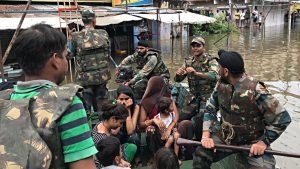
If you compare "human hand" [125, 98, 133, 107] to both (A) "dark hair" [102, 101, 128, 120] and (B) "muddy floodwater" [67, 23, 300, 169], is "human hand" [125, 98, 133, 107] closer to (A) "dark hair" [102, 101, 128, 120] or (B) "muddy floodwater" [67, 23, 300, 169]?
(A) "dark hair" [102, 101, 128, 120]

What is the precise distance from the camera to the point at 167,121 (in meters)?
3.99

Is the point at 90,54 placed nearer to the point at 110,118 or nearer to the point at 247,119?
the point at 110,118

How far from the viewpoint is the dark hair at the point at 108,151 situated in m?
2.79

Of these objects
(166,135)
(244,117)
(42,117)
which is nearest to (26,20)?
(166,135)

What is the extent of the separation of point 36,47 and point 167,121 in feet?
9.24

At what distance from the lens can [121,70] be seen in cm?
568

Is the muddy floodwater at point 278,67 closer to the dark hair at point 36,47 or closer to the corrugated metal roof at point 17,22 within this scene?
the corrugated metal roof at point 17,22

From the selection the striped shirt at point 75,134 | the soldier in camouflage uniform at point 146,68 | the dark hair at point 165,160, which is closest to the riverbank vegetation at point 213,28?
the soldier in camouflage uniform at point 146,68

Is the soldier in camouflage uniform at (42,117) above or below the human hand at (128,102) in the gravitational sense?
above

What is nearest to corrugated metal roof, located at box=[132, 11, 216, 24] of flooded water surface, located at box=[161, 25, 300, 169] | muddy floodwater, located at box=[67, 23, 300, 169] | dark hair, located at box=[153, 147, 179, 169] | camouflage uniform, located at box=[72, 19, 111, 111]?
muddy floodwater, located at box=[67, 23, 300, 169]

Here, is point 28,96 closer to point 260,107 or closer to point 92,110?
point 260,107

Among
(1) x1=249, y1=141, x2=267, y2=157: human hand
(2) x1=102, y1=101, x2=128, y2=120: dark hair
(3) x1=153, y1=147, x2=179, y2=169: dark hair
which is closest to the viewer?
(1) x1=249, y1=141, x2=267, y2=157: human hand

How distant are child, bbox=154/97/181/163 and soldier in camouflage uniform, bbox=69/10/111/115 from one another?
41.6 inches

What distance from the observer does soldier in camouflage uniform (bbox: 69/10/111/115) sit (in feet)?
14.6
